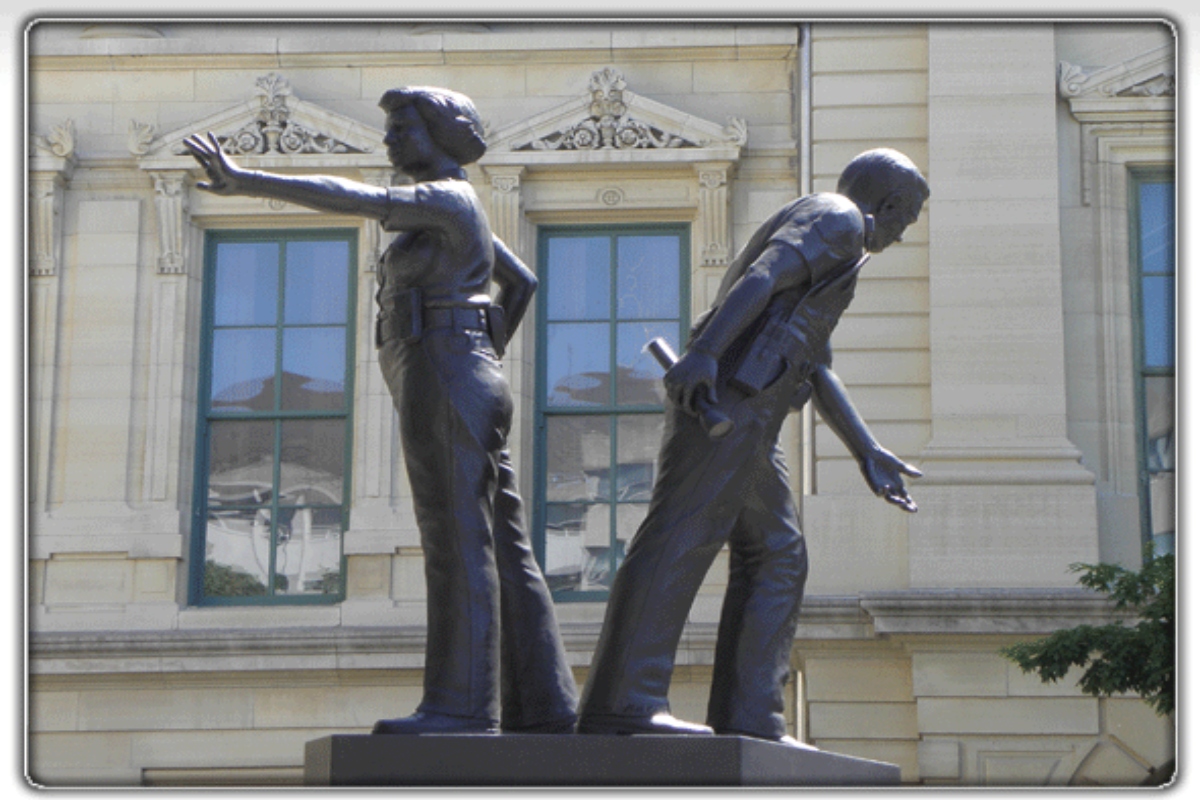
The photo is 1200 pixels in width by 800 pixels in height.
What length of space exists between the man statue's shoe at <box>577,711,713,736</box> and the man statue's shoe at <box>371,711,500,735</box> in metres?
0.30

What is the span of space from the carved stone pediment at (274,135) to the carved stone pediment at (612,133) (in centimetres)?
123

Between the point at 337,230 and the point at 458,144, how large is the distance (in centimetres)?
1025

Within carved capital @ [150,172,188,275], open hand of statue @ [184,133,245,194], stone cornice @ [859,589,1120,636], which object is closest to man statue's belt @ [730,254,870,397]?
open hand of statue @ [184,133,245,194]

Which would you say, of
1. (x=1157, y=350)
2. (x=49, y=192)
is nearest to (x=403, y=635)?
(x=49, y=192)

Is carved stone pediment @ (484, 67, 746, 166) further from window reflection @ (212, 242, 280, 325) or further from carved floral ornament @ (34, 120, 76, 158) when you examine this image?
carved floral ornament @ (34, 120, 76, 158)

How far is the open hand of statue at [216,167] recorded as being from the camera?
6258mm

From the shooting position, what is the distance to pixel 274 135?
16.9 meters

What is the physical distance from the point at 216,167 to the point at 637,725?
7.15ft

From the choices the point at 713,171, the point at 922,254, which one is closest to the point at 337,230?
the point at 713,171

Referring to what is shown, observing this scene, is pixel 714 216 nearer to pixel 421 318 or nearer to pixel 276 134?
pixel 276 134

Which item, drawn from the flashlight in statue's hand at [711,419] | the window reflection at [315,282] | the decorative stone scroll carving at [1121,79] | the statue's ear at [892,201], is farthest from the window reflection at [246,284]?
the flashlight in statue's hand at [711,419]

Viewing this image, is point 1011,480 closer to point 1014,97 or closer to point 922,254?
point 922,254

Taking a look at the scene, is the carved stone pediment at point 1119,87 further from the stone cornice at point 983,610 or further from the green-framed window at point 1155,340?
the stone cornice at point 983,610

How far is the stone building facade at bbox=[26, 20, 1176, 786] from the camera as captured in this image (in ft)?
49.7
